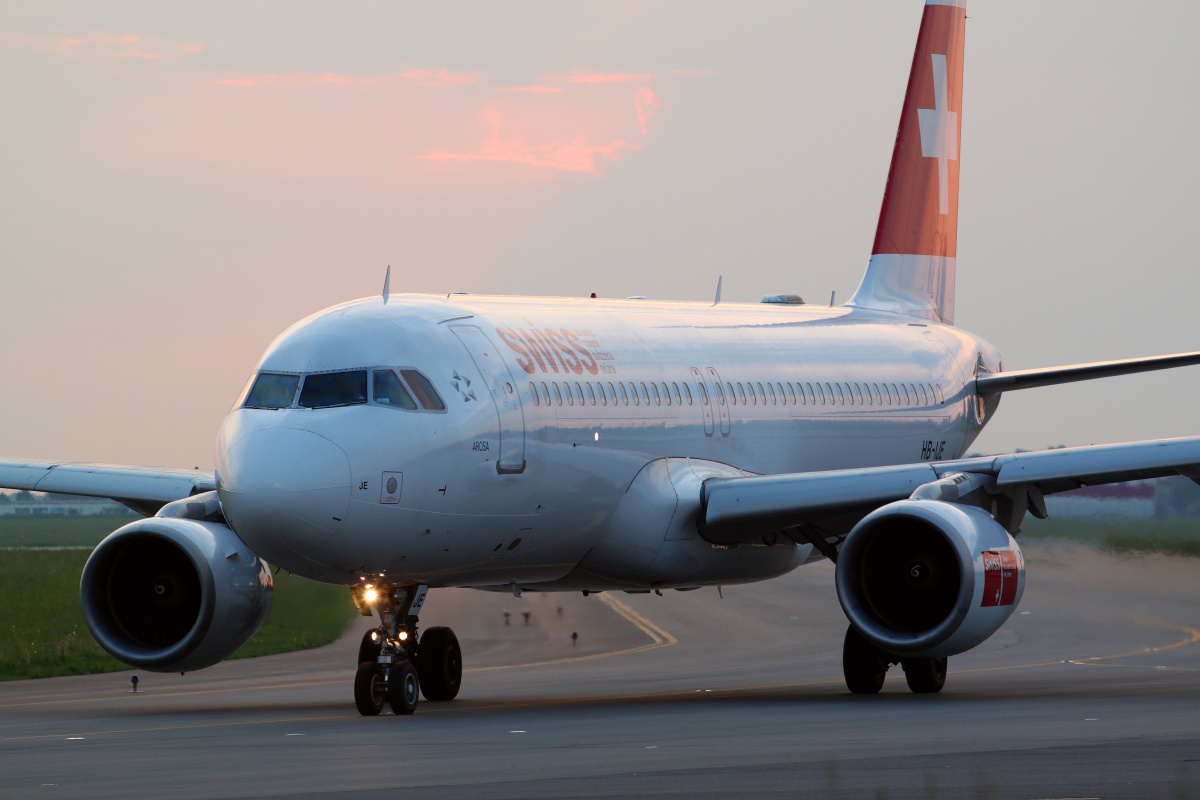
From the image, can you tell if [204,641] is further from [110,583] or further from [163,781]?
[163,781]

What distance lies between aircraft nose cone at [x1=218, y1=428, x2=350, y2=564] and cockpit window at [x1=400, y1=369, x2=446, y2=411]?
125cm

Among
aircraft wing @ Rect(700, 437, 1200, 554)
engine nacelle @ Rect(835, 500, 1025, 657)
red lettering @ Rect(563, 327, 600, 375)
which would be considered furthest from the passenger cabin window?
engine nacelle @ Rect(835, 500, 1025, 657)

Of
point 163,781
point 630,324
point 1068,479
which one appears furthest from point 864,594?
Result: point 163,781

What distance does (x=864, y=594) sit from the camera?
19984 millimetres

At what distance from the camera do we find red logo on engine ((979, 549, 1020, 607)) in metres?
19.2

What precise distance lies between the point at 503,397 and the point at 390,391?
1.48 m

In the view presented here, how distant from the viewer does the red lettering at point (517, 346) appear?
20.0 meters

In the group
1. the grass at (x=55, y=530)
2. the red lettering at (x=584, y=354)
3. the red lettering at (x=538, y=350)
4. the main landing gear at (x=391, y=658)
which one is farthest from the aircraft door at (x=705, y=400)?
the grass at (x=55, y=530)

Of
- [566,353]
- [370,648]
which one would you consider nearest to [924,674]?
[566,353]

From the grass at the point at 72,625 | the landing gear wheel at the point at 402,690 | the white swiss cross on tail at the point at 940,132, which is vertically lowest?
the grass at the point at 72,625

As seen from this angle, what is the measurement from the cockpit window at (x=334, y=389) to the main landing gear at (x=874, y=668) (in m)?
6.65

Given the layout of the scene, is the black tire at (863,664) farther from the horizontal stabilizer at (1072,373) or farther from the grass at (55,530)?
the grass at (55,530)

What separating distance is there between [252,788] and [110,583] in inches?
351

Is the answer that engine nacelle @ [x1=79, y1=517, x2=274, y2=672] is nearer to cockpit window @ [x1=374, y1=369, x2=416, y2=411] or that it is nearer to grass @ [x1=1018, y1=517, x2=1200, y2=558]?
cockpit window @ [x1=374, y1=369, x2=416, y2=411]
